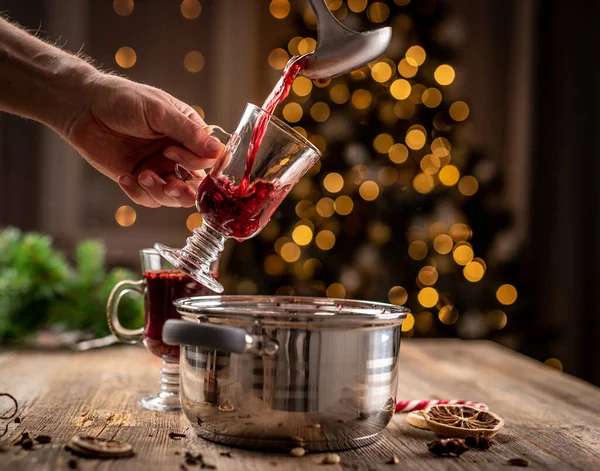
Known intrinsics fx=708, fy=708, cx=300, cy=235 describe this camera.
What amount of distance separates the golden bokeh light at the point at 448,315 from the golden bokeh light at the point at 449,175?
1.90 ft

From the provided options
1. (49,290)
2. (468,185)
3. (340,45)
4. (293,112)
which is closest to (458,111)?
(468,185)

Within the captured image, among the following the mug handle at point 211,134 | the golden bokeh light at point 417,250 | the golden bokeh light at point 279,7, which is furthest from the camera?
the golden bokeh light at point 279,7

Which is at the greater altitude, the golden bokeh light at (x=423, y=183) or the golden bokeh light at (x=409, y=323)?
the golden bokeh light at (x=423, y=183)

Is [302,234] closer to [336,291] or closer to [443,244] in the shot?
[336,291]

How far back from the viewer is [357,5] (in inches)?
132

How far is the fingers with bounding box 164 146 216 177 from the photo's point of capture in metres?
1.37

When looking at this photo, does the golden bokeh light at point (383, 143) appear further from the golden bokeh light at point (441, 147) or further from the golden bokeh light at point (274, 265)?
the golden bokeh light at point (274, 265)

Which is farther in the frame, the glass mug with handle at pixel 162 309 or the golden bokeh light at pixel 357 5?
the golden bokeh light at pixel 357 5

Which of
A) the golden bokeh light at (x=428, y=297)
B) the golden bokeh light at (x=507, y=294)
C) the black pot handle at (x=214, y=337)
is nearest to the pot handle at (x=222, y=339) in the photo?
the black pot handle at (x=214, y=337)

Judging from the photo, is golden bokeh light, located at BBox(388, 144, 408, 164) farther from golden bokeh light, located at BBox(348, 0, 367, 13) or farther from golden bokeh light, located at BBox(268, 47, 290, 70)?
golden bokeh light, located at BBox(268, 47, 290, 70)

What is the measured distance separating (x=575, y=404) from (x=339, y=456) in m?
0.62

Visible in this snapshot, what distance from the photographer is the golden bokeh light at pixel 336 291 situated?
337cm

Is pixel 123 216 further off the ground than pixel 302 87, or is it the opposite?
pixel 302 87

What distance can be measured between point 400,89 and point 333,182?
537mm
